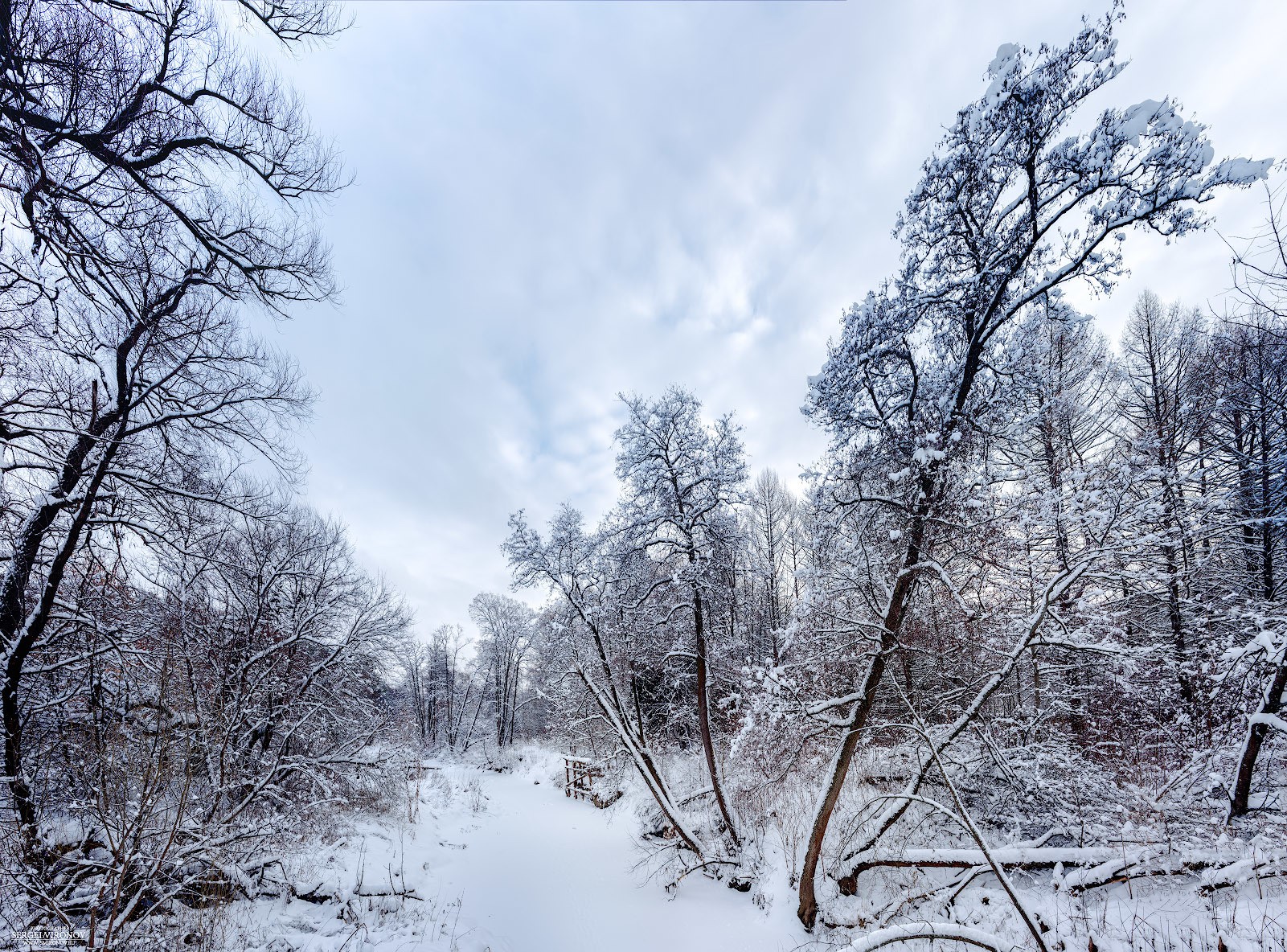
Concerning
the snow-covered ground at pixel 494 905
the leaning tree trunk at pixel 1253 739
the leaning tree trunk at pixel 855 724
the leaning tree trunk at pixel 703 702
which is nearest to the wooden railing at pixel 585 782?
the snow-covered ground at pixel 494 905

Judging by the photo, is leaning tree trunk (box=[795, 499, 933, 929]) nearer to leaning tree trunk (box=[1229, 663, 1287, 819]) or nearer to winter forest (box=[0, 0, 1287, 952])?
winter forest (box=[0, 0, 1287, 952])

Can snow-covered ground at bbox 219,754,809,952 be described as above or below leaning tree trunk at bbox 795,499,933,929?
below

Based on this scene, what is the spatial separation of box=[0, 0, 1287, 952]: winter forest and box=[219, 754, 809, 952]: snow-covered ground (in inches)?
3.1

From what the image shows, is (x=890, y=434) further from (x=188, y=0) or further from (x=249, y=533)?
(x=249, y=533)

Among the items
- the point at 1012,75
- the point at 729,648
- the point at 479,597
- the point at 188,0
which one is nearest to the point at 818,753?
the point at 729,648

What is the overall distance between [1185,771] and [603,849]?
34.1ft

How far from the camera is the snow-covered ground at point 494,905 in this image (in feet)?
19.7

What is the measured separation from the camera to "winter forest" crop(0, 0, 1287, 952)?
13.3 ft

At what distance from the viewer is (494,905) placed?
762 centimetres

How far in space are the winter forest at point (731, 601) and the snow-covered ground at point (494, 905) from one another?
0.08 metres

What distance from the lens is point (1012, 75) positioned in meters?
5.40

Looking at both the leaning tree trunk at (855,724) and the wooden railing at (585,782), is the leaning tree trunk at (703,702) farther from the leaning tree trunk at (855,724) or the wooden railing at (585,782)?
the wooden railing at (585,782)

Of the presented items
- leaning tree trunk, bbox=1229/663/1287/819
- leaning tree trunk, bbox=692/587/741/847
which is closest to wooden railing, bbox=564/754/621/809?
leaning tree trunk, bbox=692/587/741/847

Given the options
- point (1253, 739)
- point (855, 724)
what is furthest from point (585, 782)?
point (1253, 739)
